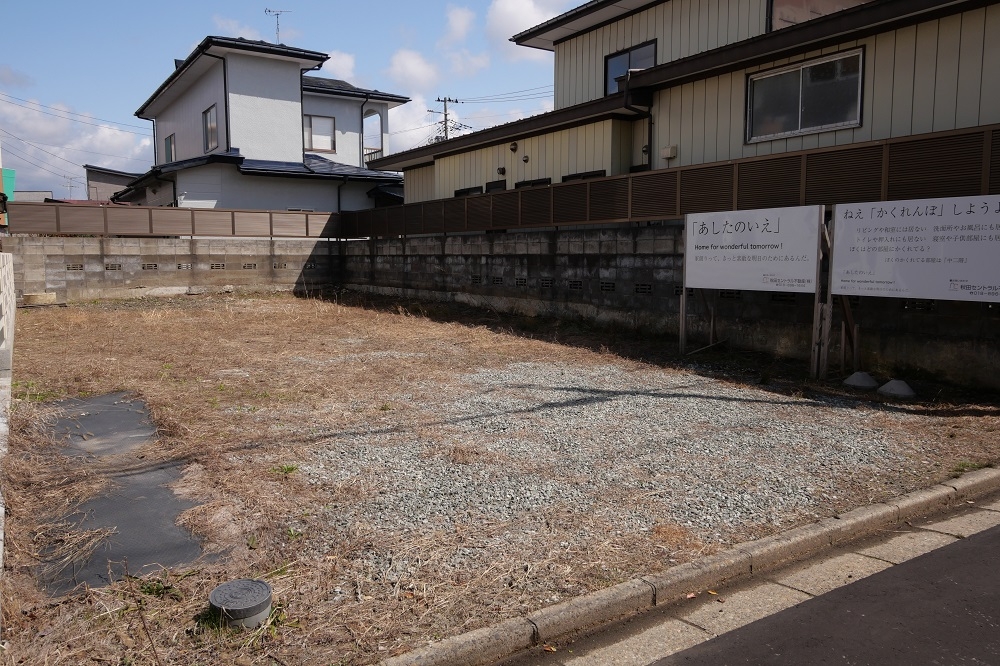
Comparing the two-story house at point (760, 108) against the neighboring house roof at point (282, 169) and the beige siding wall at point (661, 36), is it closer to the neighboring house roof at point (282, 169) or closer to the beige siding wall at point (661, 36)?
the beige siding wall at point (661, 36)

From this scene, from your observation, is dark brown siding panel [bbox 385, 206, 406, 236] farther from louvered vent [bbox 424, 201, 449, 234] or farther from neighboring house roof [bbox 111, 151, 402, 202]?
neighboring house roof [bbox 111, 151, 402, 202]

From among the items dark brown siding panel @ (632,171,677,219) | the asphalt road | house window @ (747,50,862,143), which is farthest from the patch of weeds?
house window @ (747,50,862,143)

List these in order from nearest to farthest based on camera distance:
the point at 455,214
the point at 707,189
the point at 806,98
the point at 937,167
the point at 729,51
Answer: the point at 937,167
the point at 707,189
the point at 806,98
the point at 729,51
the point at 455,214

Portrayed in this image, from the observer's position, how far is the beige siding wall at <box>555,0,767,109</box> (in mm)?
13703

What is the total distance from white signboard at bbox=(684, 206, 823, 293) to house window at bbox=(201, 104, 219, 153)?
811 inches

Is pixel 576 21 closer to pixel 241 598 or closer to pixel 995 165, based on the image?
pixel 995 165

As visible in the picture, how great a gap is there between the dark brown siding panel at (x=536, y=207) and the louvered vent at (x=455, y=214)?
2.19 metres

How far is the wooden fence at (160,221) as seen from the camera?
18125 millimetres

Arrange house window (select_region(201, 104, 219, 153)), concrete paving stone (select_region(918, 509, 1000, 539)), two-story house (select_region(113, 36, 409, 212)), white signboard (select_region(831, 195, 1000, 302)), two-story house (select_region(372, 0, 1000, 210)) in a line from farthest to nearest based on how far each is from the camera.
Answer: house window (select_region(201, 104, 219, 153)), two-story house (select_region(113, 36, 409, 212)), two-story house (select_region(372, 0, 1000, 210)), white signboard (select_region(831, 195, 1000, 302)), concrete paving stone (select_region(918, 509, 1000, 539))

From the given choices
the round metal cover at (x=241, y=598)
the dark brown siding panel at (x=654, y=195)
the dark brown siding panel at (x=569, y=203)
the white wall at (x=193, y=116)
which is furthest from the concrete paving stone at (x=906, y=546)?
the white wall at (x=193, y=116)

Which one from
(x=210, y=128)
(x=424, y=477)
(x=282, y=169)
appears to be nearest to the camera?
(x=424, y=477)

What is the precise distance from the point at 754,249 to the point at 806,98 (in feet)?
12.1

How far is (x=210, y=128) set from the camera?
85.9 feet

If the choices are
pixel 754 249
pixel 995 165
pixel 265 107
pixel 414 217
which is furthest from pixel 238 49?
pixel 995 165
